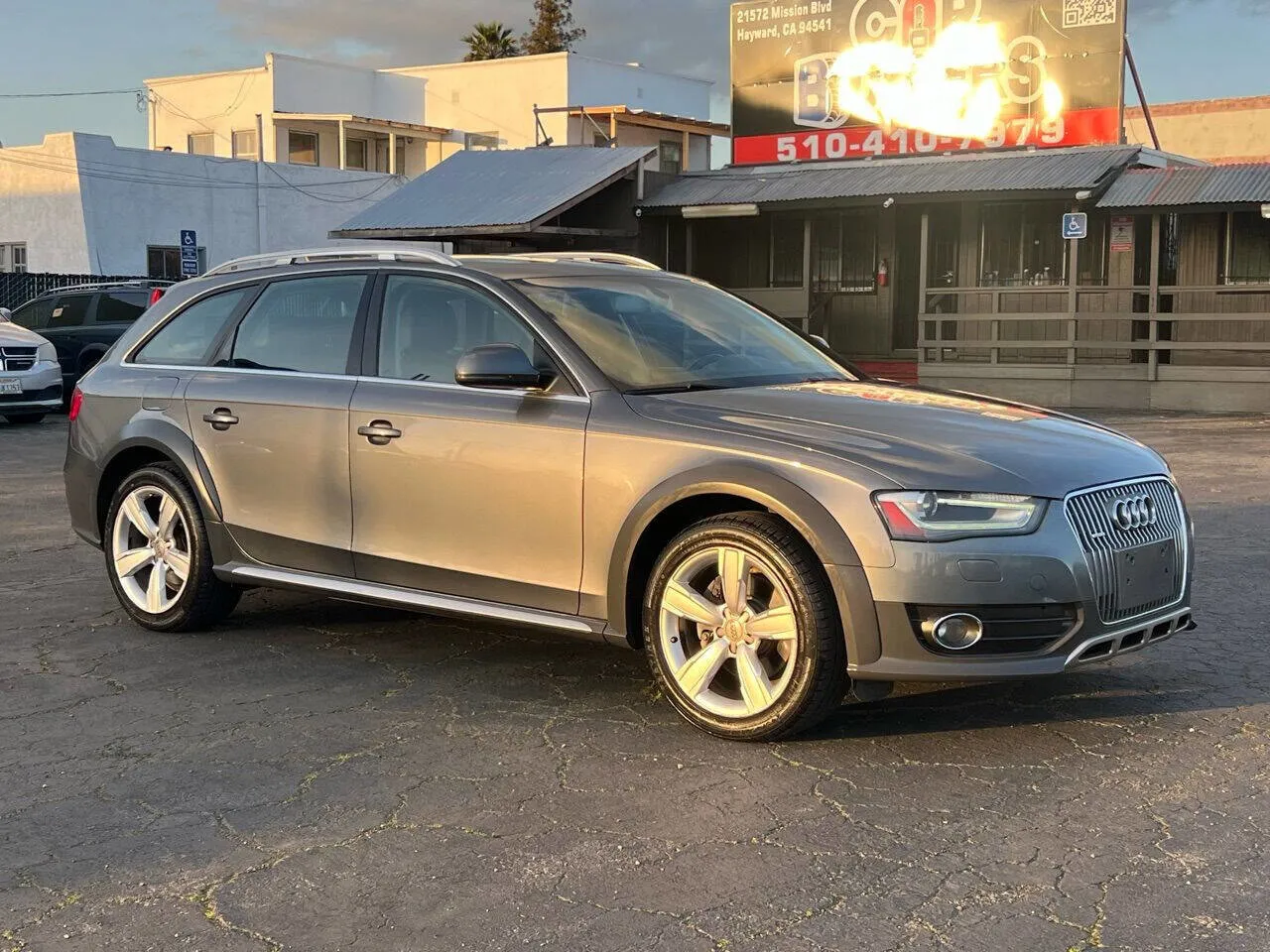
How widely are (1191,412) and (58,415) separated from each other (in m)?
16.3

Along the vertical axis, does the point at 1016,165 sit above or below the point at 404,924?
above

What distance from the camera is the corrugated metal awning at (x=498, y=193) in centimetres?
2252

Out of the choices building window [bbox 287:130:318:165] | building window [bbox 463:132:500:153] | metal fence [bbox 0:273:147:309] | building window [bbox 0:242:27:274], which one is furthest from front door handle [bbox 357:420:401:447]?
building window [bbox 463:132:500:153]

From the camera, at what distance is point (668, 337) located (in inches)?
219

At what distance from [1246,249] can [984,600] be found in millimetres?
18258

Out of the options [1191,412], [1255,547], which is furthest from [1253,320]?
[1255,547]

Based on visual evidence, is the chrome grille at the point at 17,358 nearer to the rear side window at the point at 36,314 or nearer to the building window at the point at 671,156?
the rear side window at the point at 36,314

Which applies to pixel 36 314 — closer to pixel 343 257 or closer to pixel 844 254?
pixel 844 254

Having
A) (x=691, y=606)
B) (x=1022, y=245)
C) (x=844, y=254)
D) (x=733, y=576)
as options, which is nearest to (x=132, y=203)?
(x=844, y=254)

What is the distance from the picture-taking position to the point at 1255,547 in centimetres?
838

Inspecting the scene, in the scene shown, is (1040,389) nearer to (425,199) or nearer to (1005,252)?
(1005,252)

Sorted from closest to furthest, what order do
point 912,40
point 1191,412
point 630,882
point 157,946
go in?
point 157,946
point 630,882
point 1191,412
point 912,40

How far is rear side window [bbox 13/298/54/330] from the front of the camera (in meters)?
20.7

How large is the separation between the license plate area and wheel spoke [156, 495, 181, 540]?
4118 millimetres
